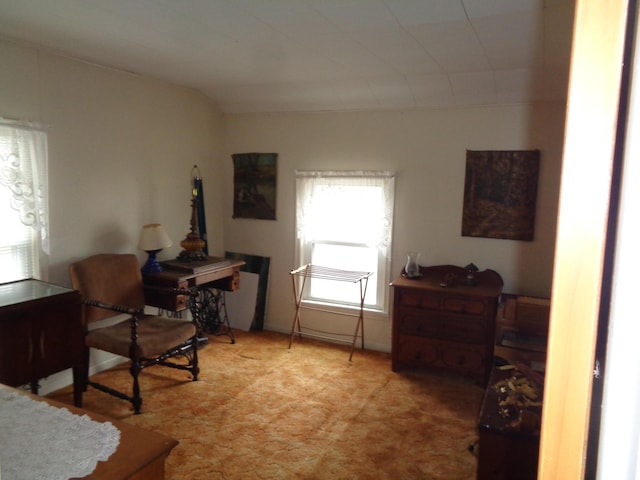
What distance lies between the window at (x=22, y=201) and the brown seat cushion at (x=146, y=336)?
61 cm

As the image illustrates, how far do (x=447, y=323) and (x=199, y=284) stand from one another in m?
2.03

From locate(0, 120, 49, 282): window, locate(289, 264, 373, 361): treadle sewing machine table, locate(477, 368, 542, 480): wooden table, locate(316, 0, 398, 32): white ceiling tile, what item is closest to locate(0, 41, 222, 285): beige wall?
locate(0, 120, 49, 282): window

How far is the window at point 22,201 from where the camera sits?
9.55 ft

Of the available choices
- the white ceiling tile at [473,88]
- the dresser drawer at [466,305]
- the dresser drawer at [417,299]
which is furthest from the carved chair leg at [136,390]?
the white ceiling tile at [473,88]

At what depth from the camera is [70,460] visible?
131 cm

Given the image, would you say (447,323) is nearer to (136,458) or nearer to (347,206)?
(347,206)

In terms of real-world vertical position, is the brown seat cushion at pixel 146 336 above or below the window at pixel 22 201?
below

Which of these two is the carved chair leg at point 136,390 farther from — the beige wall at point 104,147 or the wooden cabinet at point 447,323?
the wooden cabinet at point 447,323

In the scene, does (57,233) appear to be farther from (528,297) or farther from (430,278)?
(528,297)

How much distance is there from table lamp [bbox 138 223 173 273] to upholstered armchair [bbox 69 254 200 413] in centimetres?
13

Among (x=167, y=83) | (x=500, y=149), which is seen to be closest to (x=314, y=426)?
(x=500, y=149)

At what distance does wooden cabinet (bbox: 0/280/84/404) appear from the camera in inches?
97.8

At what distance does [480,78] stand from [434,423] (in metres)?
2.45

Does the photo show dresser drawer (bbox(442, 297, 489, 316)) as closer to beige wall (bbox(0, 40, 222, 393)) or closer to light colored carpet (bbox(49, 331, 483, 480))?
light colored carpet (bbox(49, 331, 483, 480))
